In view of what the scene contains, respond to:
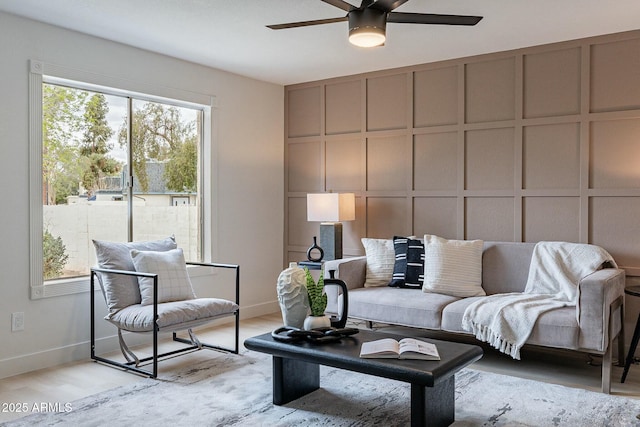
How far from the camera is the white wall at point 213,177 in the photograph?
378 cm

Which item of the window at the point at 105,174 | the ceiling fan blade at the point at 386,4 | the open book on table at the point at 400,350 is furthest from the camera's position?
the window at the point at 105,174

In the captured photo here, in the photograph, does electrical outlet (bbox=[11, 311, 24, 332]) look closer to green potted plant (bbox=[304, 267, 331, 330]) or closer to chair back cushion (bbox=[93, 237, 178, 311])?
chair back cushion (bbox=[93, 237, 178, 311])

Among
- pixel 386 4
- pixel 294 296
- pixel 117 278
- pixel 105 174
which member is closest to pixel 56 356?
pixel 117 278

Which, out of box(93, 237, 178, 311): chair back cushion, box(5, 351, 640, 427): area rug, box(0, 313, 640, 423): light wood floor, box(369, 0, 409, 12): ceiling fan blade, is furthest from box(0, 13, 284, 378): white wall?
box(369, 0, 409, 12): ceiling fan blade

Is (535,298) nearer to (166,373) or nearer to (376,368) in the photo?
(376,368)

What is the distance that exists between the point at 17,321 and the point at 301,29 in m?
2.86

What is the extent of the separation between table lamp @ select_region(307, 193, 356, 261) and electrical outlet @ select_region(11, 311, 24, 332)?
98.9 inches

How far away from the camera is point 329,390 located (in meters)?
3.41

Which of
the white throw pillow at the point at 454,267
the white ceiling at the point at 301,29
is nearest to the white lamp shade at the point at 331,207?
the white throw pillow at the point at 454,267

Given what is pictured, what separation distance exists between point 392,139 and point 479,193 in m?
1.00

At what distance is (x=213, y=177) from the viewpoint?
5.25 m

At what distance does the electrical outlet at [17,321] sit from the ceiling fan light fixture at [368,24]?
114 inches

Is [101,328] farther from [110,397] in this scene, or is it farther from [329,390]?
[329,390]

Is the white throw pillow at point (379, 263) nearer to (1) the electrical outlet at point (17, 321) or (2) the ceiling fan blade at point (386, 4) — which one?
A: (2) the ceiling fan blade at point (386, 4)
